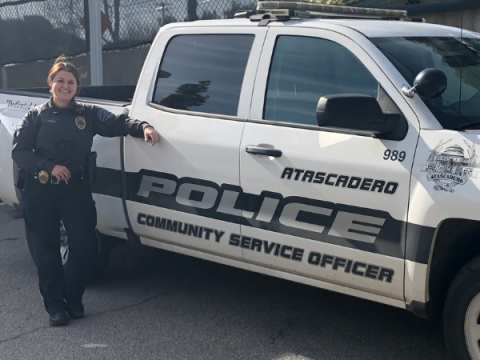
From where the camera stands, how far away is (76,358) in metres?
4.00

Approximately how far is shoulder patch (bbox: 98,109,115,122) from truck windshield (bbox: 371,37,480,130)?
6.19 feet

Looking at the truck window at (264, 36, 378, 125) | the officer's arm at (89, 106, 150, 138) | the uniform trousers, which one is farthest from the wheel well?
the uniform trousers

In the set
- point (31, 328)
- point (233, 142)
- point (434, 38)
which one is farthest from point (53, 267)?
point (434, 38)

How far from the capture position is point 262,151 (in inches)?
155

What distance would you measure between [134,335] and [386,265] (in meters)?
1.72

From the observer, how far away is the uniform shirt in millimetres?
4422

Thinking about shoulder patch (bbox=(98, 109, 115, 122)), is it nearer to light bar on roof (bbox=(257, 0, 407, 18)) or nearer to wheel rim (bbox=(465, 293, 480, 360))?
light bar on roof (bbox=(257, 0, 407, 18))

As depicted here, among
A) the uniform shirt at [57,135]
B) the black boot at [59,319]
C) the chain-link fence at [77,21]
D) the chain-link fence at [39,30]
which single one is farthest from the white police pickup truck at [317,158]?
the chain-link fence at [39,30]

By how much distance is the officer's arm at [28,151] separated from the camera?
4.38 metres

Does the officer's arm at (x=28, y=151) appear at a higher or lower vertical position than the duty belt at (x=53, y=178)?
higher

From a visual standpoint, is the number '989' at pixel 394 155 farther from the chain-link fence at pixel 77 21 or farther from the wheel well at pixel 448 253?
the chain-link fence at pixel 77 21

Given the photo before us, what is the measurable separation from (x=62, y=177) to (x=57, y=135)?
29 centimetres

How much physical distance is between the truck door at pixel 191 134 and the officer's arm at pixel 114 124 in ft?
0.30

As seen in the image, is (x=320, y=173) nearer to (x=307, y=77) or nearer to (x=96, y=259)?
(x=307, y=77)
